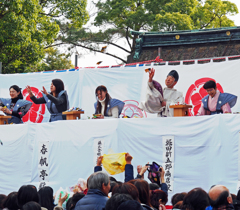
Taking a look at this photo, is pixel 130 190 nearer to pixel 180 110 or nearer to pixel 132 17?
pixel 180 110

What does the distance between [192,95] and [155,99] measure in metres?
2.36

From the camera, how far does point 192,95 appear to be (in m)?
10.3

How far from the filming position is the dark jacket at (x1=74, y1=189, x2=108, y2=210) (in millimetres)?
3781

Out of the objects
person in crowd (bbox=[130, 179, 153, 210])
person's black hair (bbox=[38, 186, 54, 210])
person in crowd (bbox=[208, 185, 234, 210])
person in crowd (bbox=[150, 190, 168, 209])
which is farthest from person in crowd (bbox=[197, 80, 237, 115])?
person in crowd (bbox=[130, 179, 153, 210])

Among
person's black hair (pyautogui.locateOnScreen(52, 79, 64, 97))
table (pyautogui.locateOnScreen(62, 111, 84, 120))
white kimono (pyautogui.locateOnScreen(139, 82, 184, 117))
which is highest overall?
person's black hair (pyautogui.locateOnScreen(52, 79, 64, 97))

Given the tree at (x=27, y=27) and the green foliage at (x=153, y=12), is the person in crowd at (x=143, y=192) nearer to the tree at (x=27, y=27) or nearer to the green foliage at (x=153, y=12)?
the tree at (x=27, y=27)

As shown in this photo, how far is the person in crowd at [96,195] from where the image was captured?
3791 mm

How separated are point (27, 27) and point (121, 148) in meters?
9.76

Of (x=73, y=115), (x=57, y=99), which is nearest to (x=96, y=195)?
(x=73, y=115)

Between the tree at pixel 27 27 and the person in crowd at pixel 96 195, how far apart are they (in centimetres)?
1254

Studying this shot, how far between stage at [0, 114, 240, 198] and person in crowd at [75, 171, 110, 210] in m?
3.25

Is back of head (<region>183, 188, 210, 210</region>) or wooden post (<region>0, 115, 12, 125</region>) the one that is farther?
wooden post (<region>0, 115, 12, 125</region>)

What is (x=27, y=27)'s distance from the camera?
16062 millimetres

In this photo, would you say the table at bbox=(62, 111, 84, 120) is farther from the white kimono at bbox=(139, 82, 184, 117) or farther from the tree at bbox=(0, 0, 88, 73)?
the tree at bbox=(0, 0, 88, 73)
